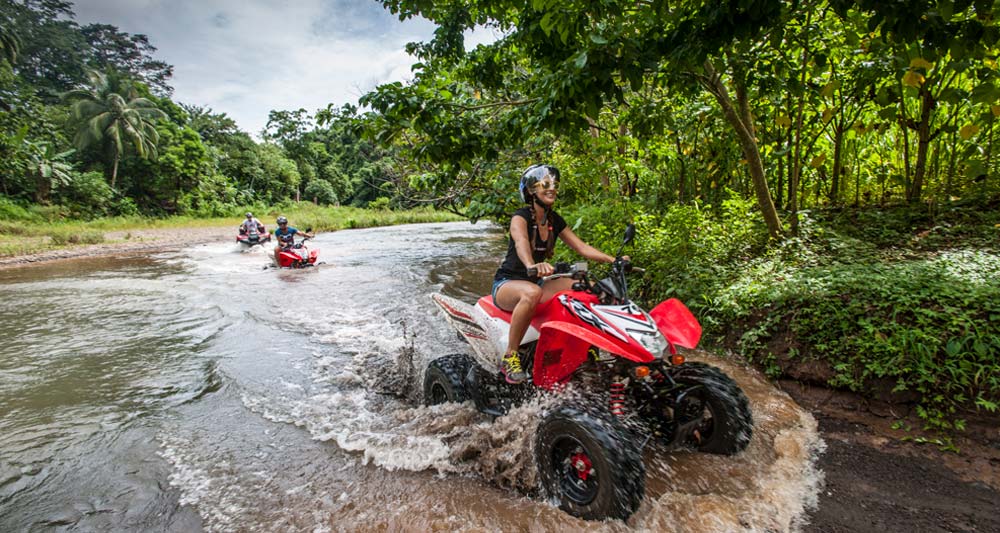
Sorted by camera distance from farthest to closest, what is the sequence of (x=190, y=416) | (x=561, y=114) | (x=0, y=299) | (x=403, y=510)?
(x=0, y=299) < (x=190, y=416) < (x=561, y=114) < (x=403, y=510)

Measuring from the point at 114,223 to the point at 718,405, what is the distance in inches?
1371

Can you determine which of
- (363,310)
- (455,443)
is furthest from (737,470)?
(363,310)

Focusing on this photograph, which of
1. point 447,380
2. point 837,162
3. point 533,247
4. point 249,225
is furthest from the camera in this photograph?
point 249,225

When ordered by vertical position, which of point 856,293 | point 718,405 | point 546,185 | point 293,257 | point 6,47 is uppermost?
point 6,47

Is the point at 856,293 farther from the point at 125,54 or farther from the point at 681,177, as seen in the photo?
the point at 125,54

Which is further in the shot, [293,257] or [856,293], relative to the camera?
[293,257]

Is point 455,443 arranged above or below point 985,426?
below

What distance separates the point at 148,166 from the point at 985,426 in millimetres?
43196

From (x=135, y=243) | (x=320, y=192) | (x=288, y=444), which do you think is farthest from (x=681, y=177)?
(x=320, y=192)

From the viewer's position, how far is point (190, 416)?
4492 mm

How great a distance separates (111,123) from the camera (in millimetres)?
32938

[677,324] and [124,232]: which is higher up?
[677,324]

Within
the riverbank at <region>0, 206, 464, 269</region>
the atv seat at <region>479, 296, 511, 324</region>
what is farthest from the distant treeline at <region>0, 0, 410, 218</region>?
the atv seat at <region>479, 296, 511, 324</region>

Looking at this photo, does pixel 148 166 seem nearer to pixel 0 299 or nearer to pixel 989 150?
pixel 0 299
